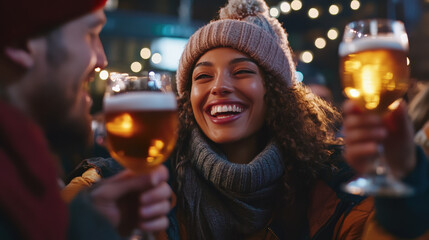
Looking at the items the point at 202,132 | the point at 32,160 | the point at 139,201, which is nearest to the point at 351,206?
the point at 202,132

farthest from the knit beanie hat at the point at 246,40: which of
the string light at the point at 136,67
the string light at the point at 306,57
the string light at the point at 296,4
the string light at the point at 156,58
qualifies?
the string light at the point at 136,67

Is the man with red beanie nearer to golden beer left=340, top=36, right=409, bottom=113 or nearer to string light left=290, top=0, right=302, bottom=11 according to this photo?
golden beer left=340, top=36, right=409, bottom=113

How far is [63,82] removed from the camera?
130cm

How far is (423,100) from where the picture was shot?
3730 mm

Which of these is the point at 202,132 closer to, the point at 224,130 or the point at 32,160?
the point at 224,130

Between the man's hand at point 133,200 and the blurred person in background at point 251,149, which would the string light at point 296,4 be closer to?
the blurred person in background at point 251,149

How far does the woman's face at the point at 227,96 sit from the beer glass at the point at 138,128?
1.19m

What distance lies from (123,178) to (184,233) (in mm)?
1294

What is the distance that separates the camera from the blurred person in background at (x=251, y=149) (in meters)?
2.45

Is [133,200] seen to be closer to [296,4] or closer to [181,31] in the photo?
[296,4]

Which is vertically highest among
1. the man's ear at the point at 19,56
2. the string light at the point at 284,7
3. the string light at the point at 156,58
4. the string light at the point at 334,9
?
the string light at the point at 284,7

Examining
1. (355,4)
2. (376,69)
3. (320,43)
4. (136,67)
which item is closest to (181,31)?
(136,67)

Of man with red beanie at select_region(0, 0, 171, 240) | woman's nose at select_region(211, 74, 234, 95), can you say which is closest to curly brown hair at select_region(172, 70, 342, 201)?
woman's nose at select_region(211, 74, 234, 95)

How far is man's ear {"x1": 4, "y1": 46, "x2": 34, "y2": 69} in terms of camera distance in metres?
1.19
